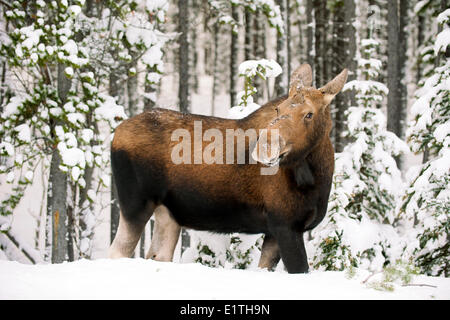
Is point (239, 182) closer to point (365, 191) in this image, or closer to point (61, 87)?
point (365, 191)

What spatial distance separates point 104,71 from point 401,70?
39.5 ft

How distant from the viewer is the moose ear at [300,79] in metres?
4.77

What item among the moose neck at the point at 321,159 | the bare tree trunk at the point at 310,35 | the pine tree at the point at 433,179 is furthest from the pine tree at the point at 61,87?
the bare tree trunk at the point at 310,35

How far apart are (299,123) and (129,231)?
7.44ft

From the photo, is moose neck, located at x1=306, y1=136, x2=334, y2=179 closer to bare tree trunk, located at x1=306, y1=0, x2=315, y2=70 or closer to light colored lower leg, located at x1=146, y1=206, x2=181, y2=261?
light colored lower leg, located at x1=146, y1=206, x2=181, y2=261

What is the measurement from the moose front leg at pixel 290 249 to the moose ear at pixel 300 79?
1.39 m

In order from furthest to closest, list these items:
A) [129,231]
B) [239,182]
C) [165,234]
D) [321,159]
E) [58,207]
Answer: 1. [58,207]
2. [165,234]
3. [129,231]
4. [239,182]
5. [321,159]

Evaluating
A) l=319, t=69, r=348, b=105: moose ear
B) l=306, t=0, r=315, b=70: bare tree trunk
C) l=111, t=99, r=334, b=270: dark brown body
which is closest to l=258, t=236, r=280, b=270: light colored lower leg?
l=111, t=99, r=334, b=270: dark brown body

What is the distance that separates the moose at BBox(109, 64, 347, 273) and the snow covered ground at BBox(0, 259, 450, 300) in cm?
83

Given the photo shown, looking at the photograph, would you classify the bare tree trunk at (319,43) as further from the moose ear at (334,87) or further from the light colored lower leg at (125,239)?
the light colored lower leg at (125,239)

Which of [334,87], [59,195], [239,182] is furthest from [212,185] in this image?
[59,195]

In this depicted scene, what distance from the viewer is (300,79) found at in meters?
4.94
